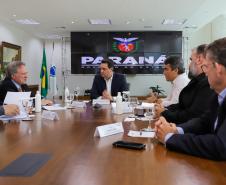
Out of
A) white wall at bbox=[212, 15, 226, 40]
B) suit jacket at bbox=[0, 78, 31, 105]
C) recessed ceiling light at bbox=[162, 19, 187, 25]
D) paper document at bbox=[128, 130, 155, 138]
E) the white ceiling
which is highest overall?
white wall at bbox=[212, 15, 226, 40]

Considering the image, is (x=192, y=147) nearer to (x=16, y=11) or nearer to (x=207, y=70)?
(x=207, y=70)

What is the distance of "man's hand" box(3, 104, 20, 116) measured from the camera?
2.26 metres

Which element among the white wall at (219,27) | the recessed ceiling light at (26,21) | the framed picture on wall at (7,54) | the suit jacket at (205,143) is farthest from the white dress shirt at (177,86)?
the white wall at (219,27)

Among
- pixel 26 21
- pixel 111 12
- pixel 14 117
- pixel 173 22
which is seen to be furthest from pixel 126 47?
pixel 14 117

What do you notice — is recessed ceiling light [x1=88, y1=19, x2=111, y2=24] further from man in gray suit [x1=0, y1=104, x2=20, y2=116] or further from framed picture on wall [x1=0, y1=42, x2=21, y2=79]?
man in gray suit [x1=0, y1=104, x2=20, y2=116]

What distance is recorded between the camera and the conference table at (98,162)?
3.32ft

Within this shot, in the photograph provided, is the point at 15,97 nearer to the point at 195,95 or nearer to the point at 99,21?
the point at 195,95

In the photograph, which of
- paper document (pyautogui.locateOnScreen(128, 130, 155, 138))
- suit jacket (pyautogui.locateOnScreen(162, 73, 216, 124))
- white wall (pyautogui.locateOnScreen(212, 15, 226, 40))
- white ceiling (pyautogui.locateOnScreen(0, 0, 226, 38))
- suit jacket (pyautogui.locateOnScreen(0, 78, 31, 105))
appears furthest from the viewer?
white wall (pyautogui.locateOnScreen(212, 15, 226, 40))

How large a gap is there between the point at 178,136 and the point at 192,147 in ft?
0.34

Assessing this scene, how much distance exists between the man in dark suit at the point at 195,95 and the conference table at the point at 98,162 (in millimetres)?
670

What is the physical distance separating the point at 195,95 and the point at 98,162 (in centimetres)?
135

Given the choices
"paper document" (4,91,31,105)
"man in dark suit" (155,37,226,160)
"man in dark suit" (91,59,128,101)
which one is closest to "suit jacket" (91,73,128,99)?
"man in dark suit" (91,59,128,101)

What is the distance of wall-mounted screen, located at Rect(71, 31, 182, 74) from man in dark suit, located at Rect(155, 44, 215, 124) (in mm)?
6303

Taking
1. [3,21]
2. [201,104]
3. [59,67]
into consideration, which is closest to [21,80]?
[201,104]
